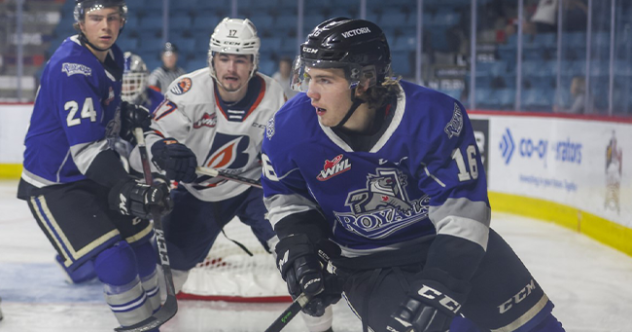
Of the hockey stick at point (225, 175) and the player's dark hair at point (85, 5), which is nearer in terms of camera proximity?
the player's dark hair at point (85, 5)

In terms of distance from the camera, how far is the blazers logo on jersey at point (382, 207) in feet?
5.68

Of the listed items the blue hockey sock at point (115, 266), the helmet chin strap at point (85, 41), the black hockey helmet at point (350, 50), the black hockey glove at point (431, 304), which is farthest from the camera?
the helmet chin strap at point (85, 41)

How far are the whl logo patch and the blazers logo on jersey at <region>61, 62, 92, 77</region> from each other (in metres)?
4.06

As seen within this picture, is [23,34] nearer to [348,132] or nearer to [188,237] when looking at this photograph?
[188,237]

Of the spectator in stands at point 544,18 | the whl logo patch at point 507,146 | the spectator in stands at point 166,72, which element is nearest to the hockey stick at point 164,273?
the whl logo patch at point 507,146

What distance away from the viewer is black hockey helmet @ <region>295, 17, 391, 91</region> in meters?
1.64

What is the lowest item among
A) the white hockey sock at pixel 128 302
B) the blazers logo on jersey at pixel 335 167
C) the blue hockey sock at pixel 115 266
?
the white hockey sock at pixel 128 302

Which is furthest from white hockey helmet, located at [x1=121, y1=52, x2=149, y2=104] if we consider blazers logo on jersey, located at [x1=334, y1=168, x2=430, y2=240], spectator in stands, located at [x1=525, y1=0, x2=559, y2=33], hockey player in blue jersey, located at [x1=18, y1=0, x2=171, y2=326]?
spectator in stands, located at [x1=525, y1=0, x2=559, y2=33]

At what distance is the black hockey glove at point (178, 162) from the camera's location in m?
2.60

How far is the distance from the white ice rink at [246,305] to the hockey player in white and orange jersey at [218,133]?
0.29 m

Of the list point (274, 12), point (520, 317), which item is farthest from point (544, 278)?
point (274, 12)

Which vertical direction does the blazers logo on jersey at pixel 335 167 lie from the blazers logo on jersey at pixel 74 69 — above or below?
below

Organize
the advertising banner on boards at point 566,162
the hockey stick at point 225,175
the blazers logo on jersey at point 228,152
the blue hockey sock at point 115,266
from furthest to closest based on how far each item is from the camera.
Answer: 1. the advertising banner on boards at point 566,162
2. the blazers logo on jersey at point 228,152
3. the hockey stick at point 225,175
4. the blue hockey sock at point 115,266

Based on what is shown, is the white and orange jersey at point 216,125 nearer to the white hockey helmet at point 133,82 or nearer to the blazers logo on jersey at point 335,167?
the white hockey helmet at point 133,82
